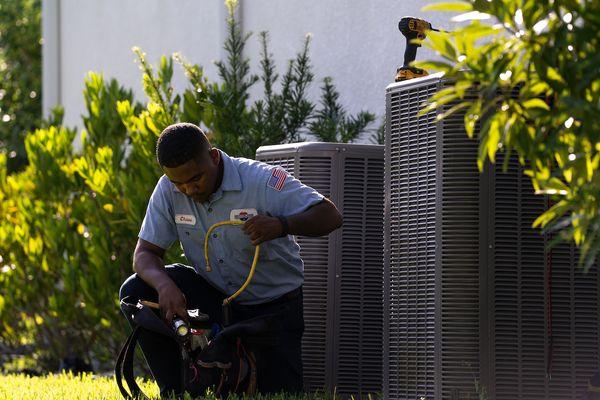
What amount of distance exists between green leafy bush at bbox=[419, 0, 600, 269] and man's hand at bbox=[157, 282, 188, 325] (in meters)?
2.17

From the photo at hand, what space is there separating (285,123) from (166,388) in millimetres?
2208

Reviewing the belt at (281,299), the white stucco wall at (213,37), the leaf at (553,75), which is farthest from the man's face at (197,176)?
the leaf at (553,75)

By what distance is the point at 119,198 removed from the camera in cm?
798

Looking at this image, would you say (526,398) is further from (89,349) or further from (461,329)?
(89,349)

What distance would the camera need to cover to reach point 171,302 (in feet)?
16.8

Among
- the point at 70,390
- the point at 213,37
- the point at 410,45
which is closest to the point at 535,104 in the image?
the point at 410,45

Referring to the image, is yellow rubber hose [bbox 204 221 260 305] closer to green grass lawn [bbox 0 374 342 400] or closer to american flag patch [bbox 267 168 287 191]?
american flag patch [bbox 267 168 287 191]

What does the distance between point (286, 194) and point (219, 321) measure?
672mm

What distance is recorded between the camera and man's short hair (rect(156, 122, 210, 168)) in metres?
5.17

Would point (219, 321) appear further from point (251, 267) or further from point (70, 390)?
point (70, 390)

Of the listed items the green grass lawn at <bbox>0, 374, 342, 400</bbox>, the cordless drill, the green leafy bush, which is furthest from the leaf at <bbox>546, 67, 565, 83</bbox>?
the green grass lawn at <bbox>0, 374, 342, 400</bbox>

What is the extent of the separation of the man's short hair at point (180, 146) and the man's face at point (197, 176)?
1.0 inches

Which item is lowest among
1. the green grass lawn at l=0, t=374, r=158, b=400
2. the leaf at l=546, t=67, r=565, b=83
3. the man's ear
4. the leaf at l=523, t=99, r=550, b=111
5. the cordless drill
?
the green grass lawn at l=0, t=374, r=158, b=400

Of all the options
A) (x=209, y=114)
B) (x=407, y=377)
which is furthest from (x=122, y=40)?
(x=407, y=377)
